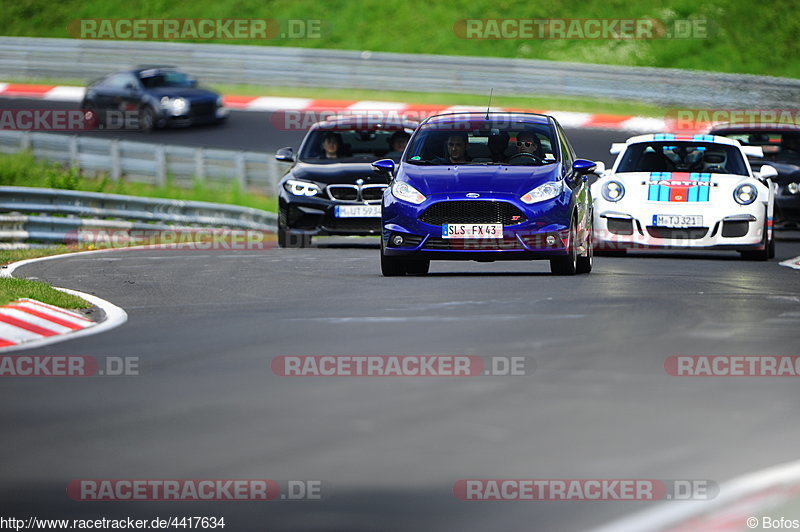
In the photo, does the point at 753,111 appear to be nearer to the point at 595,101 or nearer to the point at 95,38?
the point at 595,101

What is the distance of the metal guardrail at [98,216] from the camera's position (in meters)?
21.8

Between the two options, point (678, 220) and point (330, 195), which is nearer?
point (678, 220)

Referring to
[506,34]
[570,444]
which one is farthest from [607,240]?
[506,34]

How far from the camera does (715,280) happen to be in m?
14.1

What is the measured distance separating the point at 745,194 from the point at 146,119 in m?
19.4

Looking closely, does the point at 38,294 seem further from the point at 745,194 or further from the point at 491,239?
the point at 745,194

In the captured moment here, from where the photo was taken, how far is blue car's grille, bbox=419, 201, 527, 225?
13.7 metres

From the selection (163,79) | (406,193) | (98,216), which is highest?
(406,193)

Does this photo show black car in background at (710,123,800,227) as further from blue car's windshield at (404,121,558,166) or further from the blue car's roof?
blue car's windshield at (404,121,558,166)

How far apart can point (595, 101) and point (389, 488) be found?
29.1m

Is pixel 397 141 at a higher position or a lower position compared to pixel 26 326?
higher

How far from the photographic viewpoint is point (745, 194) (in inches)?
651

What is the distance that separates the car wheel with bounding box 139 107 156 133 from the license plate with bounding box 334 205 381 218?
53.7 ft

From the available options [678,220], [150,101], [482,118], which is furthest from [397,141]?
[150,101]
